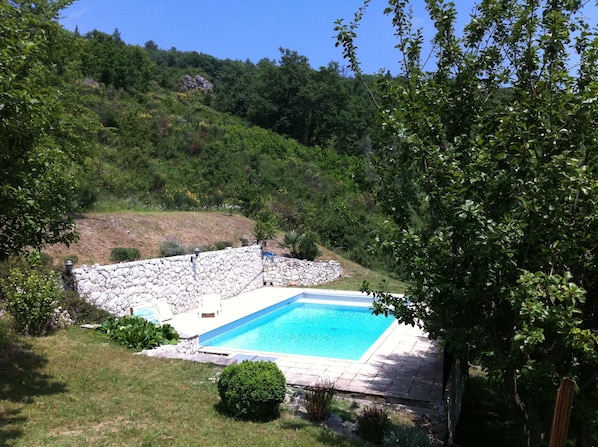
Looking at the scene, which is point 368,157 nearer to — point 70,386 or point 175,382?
point 175,382

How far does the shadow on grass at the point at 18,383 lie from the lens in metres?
5.44

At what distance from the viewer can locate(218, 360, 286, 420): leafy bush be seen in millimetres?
6273

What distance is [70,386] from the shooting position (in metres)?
6.89

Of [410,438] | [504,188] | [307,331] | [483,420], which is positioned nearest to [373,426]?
[410,438]

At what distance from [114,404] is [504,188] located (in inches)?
218

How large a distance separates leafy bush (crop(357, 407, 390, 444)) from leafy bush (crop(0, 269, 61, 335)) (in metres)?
6.16

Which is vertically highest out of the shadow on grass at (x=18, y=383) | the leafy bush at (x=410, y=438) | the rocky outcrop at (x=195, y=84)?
the rocky outcrop at (x=195, y=84)

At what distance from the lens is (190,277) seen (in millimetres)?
14789

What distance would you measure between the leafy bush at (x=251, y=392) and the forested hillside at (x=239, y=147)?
8.01ft

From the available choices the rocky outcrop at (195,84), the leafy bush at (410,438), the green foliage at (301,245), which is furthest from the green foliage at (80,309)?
the rocky outcrop at (195,84)

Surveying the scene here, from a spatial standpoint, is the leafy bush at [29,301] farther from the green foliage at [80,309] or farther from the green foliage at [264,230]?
the green foliage at [264,230]

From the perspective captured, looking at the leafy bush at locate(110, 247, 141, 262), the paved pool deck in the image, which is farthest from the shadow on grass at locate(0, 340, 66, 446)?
the leafy bush at locate(110, 247, 141, 262)

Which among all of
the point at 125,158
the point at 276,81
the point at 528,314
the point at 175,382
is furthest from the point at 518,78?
the point at 276,81

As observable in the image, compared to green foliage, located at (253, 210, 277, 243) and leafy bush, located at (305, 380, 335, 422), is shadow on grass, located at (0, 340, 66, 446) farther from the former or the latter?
green foliage, located at (253, 210, 277, 243)
